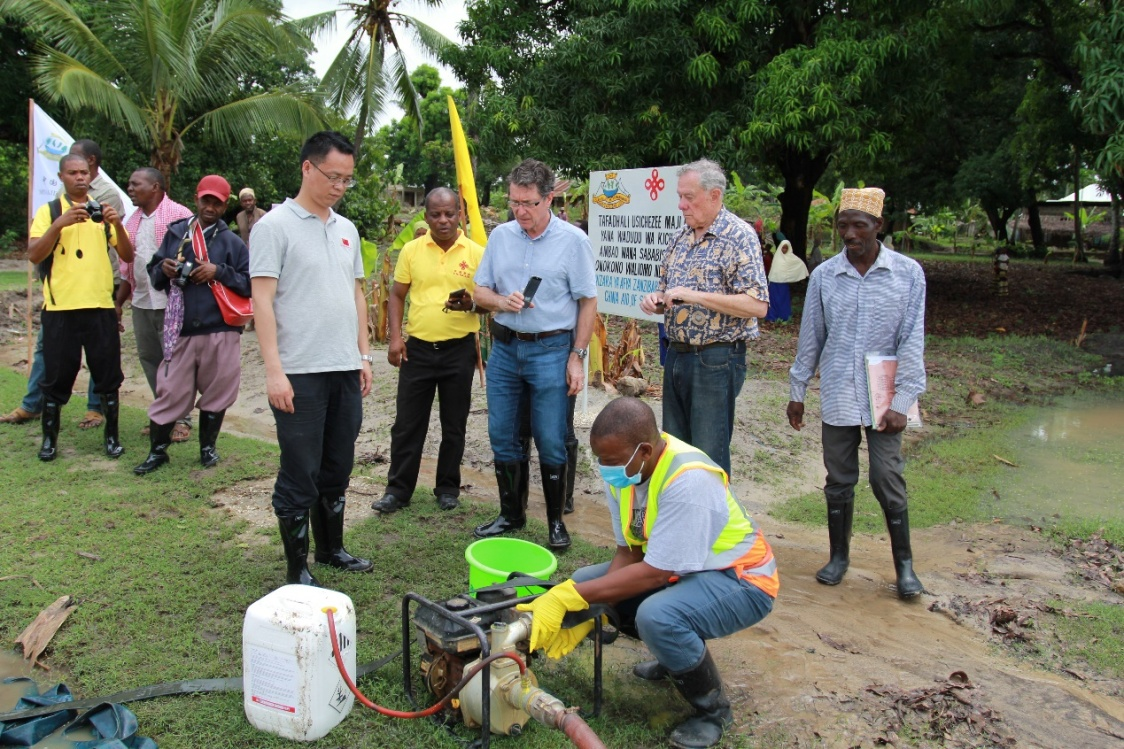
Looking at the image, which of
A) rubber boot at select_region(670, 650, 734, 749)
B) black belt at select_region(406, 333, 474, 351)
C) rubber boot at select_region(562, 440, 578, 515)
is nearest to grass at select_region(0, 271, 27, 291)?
black belt at select_region(406, 333, 474, 351)

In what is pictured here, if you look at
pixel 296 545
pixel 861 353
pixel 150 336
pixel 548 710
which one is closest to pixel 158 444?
pixel 150 336

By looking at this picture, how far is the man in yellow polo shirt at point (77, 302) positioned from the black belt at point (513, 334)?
9.94ft

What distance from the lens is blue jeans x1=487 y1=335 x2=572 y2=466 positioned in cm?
483

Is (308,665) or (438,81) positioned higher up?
(438,81)

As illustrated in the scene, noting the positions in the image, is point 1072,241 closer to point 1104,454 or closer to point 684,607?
point 1104,454

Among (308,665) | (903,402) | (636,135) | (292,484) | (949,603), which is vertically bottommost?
(949,603)

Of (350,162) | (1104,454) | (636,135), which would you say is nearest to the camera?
(350,162)

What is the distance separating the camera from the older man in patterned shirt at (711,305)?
4.36 meters

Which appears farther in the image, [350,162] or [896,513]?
[896,513]

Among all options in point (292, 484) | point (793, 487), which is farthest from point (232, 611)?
point (793, 487)

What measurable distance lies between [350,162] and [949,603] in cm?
376

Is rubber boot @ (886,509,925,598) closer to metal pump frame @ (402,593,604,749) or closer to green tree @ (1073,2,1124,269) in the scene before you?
metal pump frame @ (402,593,604,749)

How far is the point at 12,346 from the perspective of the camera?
1174cm

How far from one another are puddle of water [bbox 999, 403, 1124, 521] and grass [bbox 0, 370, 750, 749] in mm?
3710
